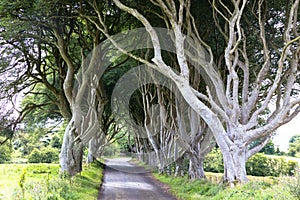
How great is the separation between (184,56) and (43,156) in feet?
113

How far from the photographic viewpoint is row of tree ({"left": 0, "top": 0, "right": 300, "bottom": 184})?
11.1 metres

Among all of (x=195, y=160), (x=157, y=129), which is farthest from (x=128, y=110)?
(x=195, y=160)

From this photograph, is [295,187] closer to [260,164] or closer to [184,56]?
[184,56]

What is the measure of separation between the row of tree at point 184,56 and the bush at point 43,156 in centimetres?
2235

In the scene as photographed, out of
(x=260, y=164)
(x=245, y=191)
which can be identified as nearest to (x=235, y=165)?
(x=245, y=191)

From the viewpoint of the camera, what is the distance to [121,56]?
2122 cm

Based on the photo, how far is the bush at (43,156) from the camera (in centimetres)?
4096

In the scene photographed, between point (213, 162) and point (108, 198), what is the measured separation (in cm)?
2548

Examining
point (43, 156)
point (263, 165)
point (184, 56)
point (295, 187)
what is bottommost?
point (263, 165)

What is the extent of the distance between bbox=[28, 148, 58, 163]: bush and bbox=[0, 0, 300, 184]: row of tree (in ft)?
73.3

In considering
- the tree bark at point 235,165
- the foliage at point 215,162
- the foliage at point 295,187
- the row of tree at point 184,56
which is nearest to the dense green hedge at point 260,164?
the foliage at point 215,162

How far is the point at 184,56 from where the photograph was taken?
1133 cm

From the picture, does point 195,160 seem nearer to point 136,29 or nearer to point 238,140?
point 238,140

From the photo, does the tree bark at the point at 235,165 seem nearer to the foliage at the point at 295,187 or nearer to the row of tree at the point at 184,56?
the row of tree at the point at 184,56
